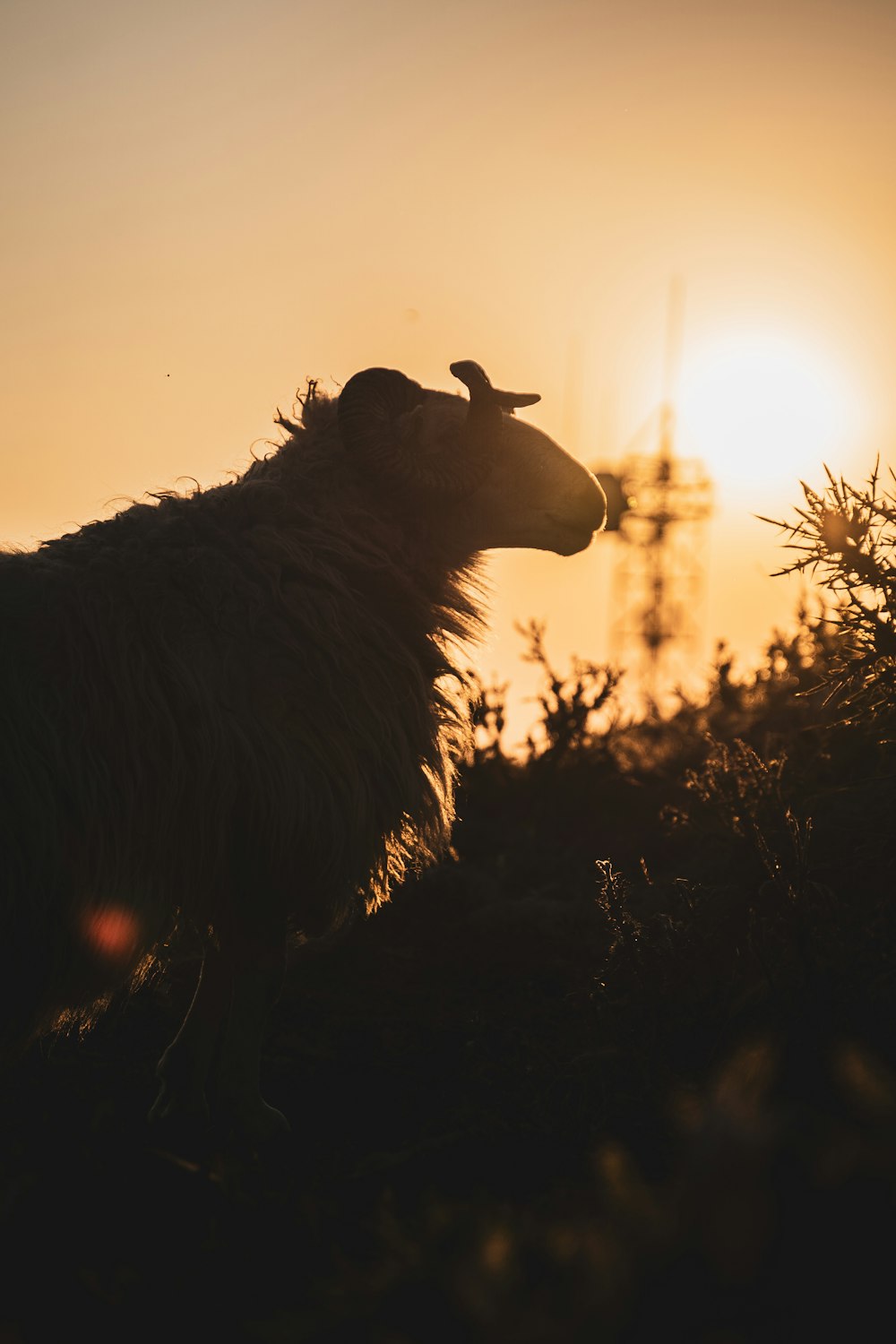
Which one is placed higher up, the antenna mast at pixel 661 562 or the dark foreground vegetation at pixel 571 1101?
the antenna mast at pixel 661 562

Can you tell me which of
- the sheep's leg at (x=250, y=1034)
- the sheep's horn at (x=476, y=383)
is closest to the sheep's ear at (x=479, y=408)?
the sheep's horn at (x=476, y=383)

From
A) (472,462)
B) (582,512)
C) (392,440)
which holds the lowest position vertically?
(392,440)

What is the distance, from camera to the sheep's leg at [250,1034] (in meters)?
3.96

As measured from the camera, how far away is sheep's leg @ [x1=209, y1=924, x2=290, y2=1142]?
13.0 ft

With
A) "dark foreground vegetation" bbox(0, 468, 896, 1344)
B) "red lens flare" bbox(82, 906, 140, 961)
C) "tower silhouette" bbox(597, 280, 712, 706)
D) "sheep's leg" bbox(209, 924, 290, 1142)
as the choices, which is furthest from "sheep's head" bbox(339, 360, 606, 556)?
"tower silhouette" bbox(597, 280, 712, 706)

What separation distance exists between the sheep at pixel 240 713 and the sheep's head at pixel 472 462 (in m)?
0.01

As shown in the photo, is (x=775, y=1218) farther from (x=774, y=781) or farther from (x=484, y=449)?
(x=774, y=781)

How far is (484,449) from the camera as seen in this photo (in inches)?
190

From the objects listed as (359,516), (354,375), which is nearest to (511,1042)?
(359,516)

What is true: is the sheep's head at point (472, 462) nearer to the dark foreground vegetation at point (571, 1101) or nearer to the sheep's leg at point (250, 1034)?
the dark foreground vegetation at point (571, 1101)

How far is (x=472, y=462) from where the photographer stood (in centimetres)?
480

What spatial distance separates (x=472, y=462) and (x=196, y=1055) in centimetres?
250

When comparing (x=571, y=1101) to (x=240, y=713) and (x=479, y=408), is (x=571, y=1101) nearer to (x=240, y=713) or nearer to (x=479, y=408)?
(x=240, y=713)

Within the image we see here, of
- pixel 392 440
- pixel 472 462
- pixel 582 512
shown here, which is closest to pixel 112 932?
pixel 392 440
